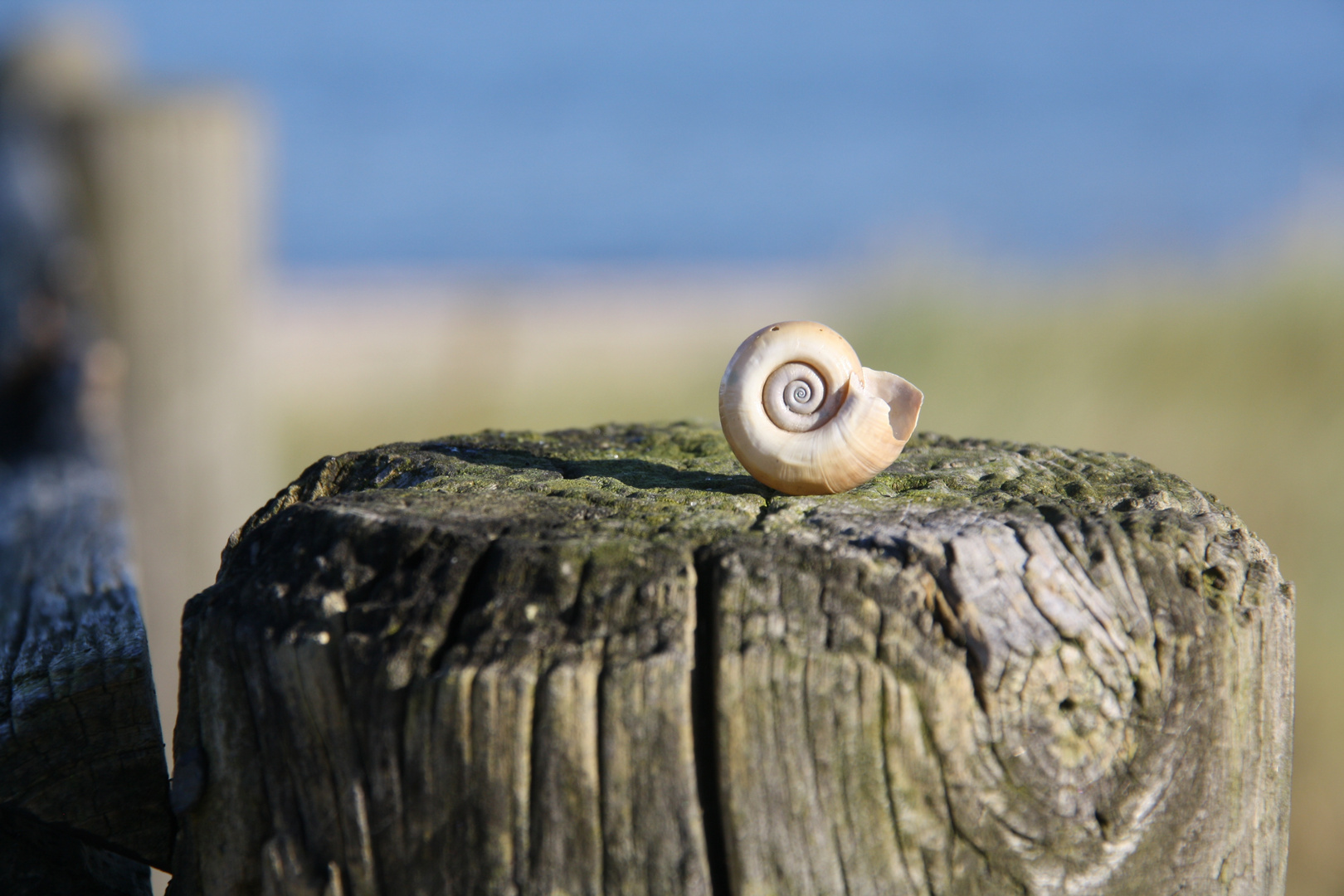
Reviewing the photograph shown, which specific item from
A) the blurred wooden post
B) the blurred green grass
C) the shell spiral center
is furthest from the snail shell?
the blurred wooden post

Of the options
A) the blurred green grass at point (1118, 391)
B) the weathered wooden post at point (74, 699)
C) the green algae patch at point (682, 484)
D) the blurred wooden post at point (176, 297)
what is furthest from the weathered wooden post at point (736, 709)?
the blurred wooden post at point (176, 297)

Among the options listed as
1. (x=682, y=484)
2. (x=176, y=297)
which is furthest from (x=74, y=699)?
(x=176, y=297)

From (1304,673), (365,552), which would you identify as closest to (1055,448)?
(365,552)

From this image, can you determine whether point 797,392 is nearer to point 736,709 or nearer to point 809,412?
point 809,412

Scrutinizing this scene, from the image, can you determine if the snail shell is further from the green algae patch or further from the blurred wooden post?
the blurred wooden post

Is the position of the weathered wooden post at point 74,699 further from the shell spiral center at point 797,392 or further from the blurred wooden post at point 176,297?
the blurred wooden post at point 176,297
